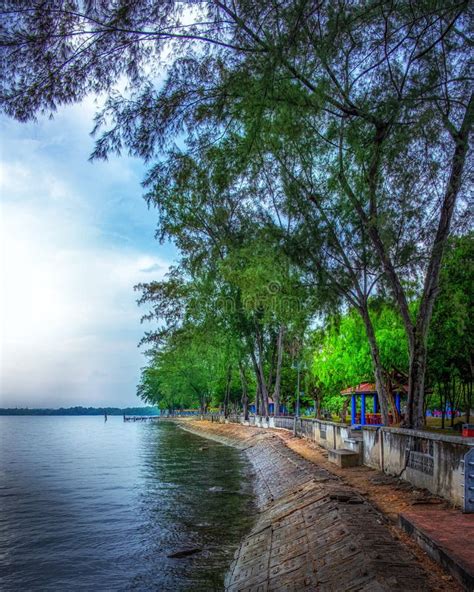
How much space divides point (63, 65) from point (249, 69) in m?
2.96

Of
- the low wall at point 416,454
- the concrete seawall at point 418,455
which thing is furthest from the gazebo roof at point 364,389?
the concrete seawall at point 418,455

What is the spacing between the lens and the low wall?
9.11 metres

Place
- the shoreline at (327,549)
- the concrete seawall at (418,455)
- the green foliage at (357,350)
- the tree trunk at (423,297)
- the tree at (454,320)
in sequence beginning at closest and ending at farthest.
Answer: the shoreline at (327,549)
the concrete seawall at (418,455)
the tree trunk at (423,297)
the tree at (454,320)
the green foliage at (357,350)

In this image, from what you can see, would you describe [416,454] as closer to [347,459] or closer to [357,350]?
[347,459]

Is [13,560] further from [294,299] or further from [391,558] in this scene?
[294,299]

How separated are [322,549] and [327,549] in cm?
15

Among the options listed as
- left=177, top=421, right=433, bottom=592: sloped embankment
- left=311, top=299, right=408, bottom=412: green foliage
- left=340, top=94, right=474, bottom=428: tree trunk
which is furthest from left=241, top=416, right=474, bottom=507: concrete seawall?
left=311, top=299, right=408, bottom=412: green foliage

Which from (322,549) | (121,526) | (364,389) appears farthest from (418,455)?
(364,389)

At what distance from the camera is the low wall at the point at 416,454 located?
9.11 meters

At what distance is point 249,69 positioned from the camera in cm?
857

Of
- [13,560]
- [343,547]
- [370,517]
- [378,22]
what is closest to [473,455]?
[370,517]

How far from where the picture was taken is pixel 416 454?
11.6m

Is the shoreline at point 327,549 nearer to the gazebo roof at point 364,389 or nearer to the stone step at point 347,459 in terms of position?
the stone step at point 347,459

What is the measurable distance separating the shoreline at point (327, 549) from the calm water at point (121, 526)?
0.73 meters
